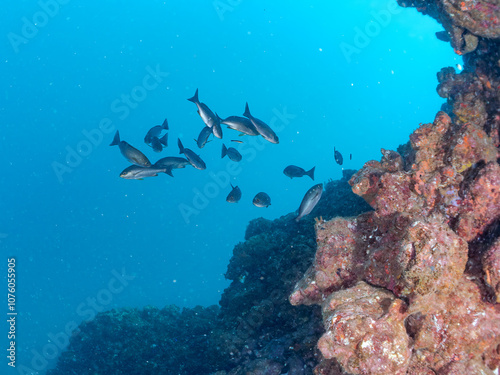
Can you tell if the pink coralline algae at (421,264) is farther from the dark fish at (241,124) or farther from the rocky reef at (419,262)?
the dark fish at (241,124)

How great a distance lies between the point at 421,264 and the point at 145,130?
121 meters

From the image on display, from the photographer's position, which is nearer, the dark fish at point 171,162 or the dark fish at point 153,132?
the dark fish at point 171,162

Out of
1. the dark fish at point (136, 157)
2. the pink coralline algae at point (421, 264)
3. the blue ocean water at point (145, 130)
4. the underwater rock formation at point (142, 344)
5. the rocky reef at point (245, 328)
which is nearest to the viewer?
the pink coralline algae at point (421, 264)

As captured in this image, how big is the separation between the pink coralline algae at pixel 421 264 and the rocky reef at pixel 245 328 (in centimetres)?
195

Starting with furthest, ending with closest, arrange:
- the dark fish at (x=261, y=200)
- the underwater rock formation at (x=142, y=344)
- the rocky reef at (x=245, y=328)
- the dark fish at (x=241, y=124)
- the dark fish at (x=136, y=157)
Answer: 1. the underwater rock formation at (x=142, y=344)
2. the dark fish at (x=261, y=200)
3. the dark fish at (x=241, y=124)
4. the dark fish at (x=136, y=157)
5. the rocky reef at (x=245, y=328)

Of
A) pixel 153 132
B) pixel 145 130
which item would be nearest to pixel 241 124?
pixel 153 132

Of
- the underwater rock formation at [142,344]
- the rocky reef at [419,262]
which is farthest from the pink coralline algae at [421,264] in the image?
the underwater rock formation at [142,344]

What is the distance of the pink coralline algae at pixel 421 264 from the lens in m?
2.52

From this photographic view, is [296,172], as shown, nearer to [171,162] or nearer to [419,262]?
[171,162]

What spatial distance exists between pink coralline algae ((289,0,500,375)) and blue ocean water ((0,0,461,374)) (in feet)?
150

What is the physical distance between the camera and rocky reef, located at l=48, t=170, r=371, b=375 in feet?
18.3

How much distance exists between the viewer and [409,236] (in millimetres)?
2523

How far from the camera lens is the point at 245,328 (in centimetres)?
676

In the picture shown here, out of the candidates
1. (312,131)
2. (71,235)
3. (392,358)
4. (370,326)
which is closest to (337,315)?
(370,326)
